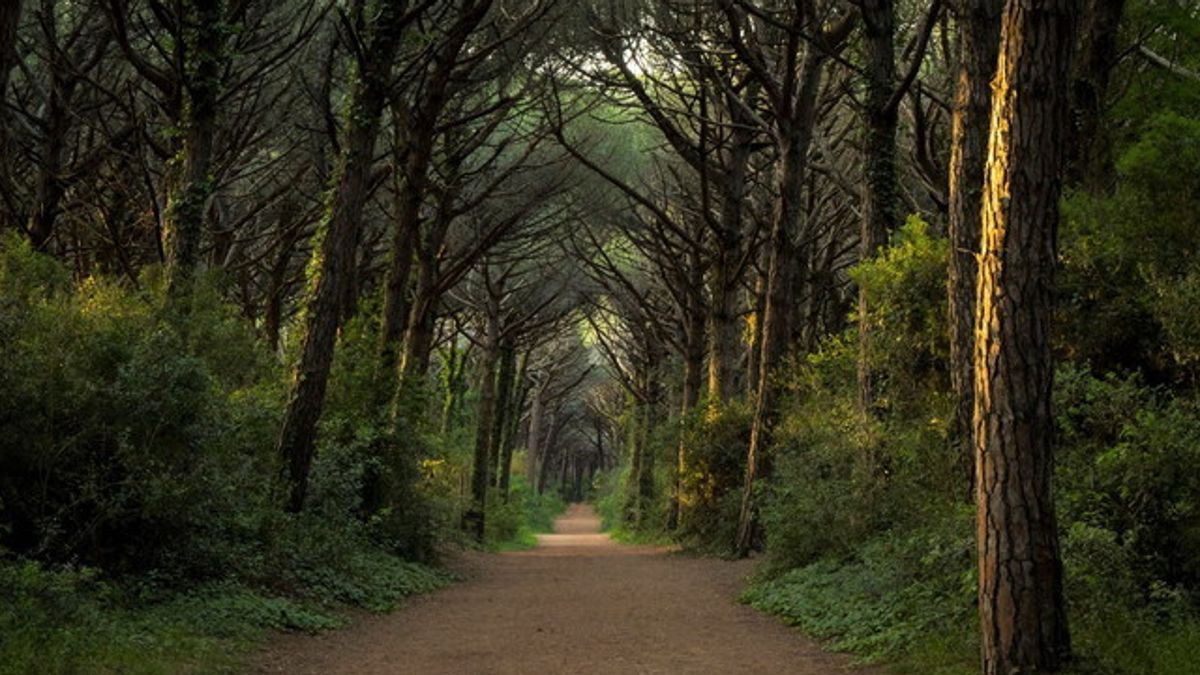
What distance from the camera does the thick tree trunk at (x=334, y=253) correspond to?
11.1 metres

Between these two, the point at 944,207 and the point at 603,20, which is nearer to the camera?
the point at 944,207

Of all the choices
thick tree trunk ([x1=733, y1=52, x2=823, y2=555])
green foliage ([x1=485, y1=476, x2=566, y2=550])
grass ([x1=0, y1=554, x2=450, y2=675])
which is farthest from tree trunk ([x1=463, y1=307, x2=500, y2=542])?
grass ([x1=0, y1=554, x2=450, y2=675])

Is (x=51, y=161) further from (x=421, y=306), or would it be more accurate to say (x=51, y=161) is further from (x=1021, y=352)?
(x=1021, y=352)

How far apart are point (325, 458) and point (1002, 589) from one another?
917cm

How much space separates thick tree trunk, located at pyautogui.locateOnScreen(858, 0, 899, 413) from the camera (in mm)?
12141

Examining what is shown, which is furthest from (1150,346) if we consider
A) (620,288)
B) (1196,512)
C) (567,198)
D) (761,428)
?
(620,288)

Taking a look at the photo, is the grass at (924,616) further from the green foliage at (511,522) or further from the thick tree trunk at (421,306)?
the green foliage at (511,522)

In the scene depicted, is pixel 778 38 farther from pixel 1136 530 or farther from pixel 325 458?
pixel 1136 530

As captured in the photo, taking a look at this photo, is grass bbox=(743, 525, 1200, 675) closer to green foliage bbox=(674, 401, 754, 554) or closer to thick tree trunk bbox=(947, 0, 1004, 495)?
thick tree trunk bbox=(947, 0, 1004, 495)

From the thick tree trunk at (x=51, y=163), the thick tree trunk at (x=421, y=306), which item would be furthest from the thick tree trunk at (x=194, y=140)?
the thick tree trunk at (x=421, y=306)

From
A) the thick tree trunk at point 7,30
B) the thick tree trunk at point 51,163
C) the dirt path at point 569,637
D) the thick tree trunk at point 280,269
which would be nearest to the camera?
the thick tree trunk at point 7,30

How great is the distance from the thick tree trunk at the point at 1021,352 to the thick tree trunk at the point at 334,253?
776 centimetres

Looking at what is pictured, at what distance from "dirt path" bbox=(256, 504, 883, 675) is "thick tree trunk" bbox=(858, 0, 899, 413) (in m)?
4.18

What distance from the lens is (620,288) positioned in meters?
31.2
